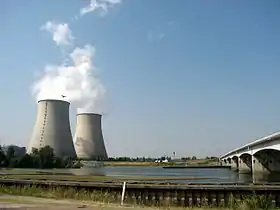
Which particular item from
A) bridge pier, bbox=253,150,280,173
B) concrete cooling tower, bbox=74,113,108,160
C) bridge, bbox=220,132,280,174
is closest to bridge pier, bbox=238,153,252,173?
bridge, bbox=220,132,280,174

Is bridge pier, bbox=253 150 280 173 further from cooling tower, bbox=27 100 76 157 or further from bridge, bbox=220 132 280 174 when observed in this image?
cooling tower, bbox=27 100 76 157

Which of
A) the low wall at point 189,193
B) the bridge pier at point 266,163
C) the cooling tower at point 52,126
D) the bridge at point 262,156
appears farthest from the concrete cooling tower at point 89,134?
the low wall at point 189,193

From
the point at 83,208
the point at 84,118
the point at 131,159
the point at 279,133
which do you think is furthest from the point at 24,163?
the point at 131,159

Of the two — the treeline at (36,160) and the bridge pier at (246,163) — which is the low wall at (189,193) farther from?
the treeline at (36,160)

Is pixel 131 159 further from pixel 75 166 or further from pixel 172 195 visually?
pixel 172 195

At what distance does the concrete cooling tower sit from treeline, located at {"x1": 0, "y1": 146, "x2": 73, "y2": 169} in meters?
4.83

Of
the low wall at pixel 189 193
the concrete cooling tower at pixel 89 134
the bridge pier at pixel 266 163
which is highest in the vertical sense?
the concrete cooling tower at pixel 89 134

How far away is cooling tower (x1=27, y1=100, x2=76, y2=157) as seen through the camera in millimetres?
67500

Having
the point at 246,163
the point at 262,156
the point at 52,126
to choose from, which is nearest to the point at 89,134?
the point at 52,126

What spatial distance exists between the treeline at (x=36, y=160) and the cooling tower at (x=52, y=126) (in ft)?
16.8

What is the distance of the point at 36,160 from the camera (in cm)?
8312

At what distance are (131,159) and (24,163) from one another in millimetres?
96940

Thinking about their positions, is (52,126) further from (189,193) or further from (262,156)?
(189,193)

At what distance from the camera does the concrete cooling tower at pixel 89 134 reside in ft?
264
